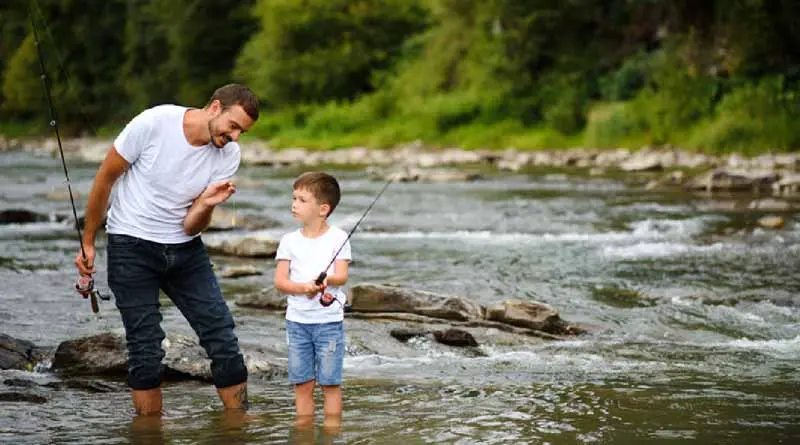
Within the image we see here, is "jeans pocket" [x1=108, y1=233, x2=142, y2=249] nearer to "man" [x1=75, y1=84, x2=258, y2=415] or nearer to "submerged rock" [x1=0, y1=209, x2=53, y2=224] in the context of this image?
"man" [x1=75, y1=84, x2=258, y2=415]

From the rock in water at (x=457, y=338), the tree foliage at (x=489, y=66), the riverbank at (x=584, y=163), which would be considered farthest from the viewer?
the tree foliage at (x=489, y=66)

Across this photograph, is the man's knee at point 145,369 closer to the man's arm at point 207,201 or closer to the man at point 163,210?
the man at point 163,210

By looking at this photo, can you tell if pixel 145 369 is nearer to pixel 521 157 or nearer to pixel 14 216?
pixel 14 216

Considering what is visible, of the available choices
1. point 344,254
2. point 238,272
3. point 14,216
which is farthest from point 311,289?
point 14,216

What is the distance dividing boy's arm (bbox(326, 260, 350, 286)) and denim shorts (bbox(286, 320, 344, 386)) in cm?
25

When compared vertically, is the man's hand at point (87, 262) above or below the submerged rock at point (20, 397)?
above

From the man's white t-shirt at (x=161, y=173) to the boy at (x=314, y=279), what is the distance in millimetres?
445

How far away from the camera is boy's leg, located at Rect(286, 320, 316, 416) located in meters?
6.50

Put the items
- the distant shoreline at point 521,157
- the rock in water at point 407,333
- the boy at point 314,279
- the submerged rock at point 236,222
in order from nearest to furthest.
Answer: the boy at point 314,279, the rock in water at point 407,333, the submerged rock at point 236,222, the distant shoreline at point 521,157

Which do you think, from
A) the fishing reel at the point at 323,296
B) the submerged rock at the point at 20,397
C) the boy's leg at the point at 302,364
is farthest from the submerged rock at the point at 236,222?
the fishing reel at the point at 323,296

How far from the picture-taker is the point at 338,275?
6324 mm

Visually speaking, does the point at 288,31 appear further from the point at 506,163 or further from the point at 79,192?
the point at 79,192

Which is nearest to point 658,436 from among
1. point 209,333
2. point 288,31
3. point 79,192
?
point 209,333

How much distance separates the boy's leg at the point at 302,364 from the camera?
6.50 meters
